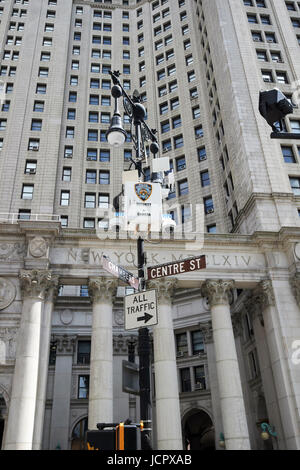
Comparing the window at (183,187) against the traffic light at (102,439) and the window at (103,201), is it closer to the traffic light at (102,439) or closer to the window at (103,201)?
the window at (103,201)

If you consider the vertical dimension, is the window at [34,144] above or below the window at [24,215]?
above

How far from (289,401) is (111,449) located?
20.6 m

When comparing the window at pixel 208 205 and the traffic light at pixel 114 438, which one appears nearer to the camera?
the traffic light at pixel 114 438

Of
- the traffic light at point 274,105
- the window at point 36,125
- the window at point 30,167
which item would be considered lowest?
the traffic light at point 274,105

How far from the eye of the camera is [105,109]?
49.8 m

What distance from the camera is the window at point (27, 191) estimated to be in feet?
134

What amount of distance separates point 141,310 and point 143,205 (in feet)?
11.2

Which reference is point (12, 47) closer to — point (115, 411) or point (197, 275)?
point (197, 275)

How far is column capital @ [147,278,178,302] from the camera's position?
88.3 ft

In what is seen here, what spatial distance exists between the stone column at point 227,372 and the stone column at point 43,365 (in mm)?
10762

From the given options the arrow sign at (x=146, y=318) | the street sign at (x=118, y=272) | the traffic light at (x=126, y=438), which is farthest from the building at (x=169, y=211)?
the traffic light at (x=126, y=438)

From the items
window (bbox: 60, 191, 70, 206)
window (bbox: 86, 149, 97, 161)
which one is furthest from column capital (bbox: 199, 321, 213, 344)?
window (bbox: 86, 149, 97, 161)

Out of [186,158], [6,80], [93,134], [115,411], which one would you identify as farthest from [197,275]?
[6,80]

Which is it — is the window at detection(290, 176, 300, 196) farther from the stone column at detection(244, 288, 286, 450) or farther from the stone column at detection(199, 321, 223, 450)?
the stone column at detection(199, 321, 223, 450)
